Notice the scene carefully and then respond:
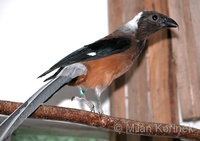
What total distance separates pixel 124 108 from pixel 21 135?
0.53 m

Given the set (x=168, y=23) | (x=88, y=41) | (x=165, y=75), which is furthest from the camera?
(x=88, y=41)

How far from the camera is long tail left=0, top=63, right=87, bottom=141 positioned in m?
0.96

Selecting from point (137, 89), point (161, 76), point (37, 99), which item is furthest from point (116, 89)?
point (37, 99)

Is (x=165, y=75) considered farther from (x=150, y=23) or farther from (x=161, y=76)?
(x=150, y=23)

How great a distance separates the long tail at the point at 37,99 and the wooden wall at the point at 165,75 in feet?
1.76

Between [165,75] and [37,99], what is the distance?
836 millimetres

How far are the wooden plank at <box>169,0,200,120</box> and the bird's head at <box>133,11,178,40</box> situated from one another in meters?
0.17

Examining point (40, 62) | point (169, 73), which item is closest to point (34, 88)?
point (40, 62)

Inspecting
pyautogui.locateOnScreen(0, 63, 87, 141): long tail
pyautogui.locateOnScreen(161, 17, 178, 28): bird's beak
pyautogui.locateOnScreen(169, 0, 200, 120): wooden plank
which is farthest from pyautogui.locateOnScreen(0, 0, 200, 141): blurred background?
pyautogui.locateOnScreen(0, 63, 87, 141): long tail

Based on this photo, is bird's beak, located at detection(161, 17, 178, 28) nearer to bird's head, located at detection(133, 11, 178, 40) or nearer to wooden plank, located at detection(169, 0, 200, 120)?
bird's head, located at detection(133, 11, 178, 40)

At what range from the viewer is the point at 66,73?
121 cm

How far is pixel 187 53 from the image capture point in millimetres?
1607

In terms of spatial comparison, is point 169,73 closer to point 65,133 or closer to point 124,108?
point 124,108

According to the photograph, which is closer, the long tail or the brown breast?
the long tail
